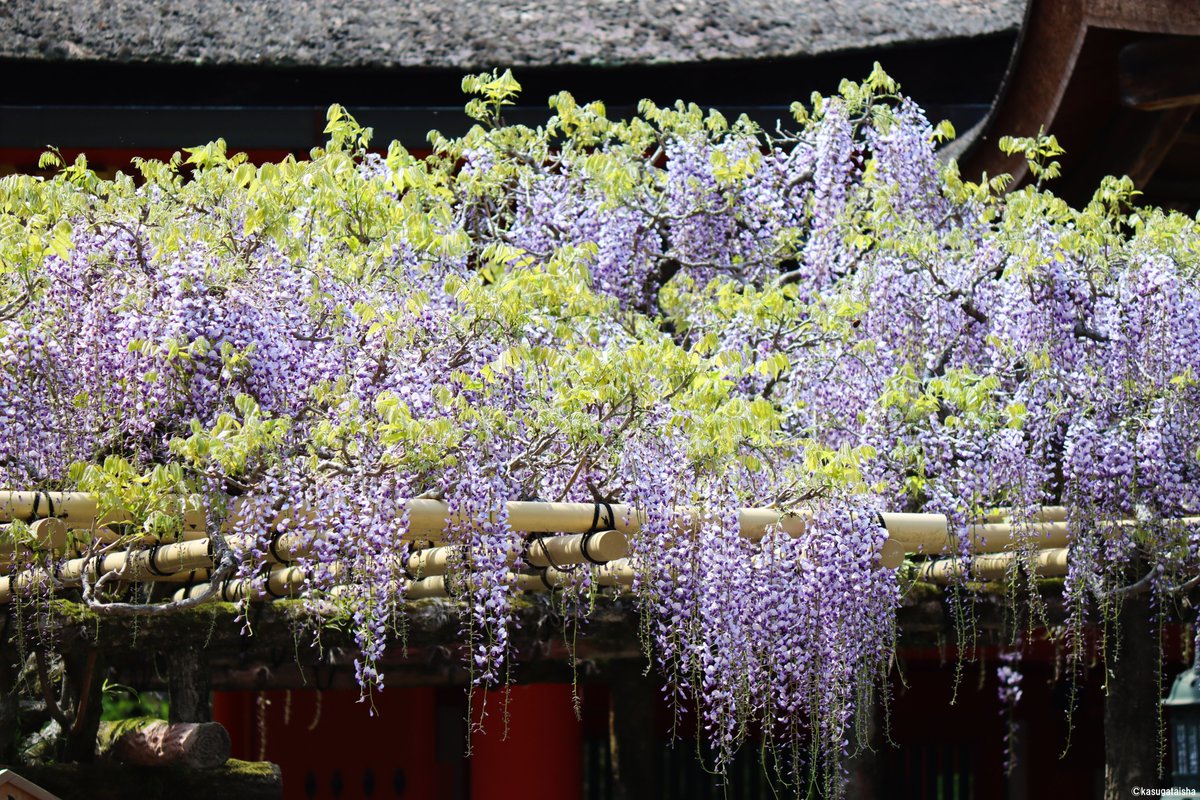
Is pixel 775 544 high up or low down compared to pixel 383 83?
down

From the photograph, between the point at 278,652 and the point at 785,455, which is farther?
the point at 278,652

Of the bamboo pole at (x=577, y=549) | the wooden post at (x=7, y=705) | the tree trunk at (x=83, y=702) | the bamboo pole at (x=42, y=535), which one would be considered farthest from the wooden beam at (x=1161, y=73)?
the wooden post at (x=7, y=705)

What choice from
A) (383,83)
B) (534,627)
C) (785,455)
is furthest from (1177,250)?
(383,83)

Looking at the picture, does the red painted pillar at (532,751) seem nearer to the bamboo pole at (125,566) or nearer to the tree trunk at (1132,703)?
the tree trunk at (1132,703)

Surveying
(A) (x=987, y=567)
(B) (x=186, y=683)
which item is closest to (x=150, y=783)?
(B) (x=186, y=683)

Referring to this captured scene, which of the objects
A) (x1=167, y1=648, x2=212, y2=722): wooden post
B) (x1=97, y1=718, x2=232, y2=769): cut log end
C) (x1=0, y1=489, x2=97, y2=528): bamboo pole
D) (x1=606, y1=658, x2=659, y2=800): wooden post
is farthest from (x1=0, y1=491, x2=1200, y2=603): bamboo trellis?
(x1=606, y1=658, x2=659, y2=800): wooden post

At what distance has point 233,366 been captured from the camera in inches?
175

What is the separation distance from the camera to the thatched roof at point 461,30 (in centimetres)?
849

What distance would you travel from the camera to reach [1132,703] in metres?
6.53

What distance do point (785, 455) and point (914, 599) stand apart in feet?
5.16

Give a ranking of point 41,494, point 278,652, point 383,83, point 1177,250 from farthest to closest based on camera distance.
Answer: point 383,83
point 278,652
point 1177,250
point 41,494

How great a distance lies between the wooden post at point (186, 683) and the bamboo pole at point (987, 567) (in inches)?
103

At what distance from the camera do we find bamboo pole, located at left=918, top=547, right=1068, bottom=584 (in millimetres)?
5836

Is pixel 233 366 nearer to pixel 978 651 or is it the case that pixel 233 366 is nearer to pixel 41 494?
pixel 41 494
